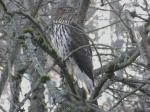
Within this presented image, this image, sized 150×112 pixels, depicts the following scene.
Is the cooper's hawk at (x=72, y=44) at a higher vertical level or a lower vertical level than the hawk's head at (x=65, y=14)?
lower

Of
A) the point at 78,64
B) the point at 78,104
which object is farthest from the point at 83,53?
the point at 78,104

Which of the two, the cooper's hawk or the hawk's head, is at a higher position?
the hawk's head

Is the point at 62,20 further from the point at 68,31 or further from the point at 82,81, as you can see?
the point at 82,81

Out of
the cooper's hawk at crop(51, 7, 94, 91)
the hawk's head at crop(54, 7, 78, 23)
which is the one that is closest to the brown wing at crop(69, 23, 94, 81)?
the cooper's hawk at crop(51, 7, 94, 91)

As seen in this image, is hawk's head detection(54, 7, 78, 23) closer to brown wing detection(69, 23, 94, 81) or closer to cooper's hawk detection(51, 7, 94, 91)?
cooper's hawk detection(51, 7, 94, 91)

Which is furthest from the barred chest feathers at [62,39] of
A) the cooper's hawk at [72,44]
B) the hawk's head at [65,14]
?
the hawk's head at [65,14]

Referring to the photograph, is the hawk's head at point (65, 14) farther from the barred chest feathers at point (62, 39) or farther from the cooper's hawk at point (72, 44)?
the barred chest feathers at point (62, 39)

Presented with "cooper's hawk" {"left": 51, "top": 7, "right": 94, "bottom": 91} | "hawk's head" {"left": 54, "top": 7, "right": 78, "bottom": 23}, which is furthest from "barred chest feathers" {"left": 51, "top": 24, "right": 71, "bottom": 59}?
"hawk's head" {"left": 54, "top": 7, "right": 78, "bottom": 23}

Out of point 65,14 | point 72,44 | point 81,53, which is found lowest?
point 81,53

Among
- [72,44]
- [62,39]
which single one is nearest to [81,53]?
[72,44]

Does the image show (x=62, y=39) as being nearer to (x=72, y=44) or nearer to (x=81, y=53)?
(x=72, y=44)

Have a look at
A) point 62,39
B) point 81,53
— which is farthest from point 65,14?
point 81,53

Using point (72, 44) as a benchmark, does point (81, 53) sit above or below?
below

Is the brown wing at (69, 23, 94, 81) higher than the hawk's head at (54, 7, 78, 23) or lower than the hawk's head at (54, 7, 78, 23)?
lower
